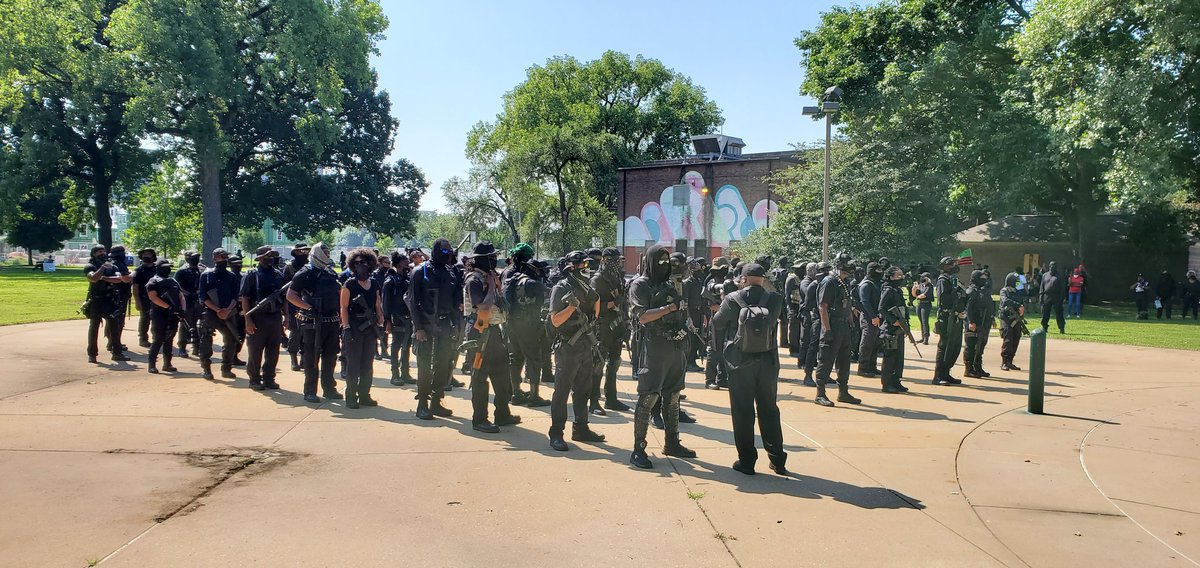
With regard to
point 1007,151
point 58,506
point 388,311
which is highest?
point 1007,151

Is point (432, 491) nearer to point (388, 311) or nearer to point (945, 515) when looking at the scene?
point (945, 515)

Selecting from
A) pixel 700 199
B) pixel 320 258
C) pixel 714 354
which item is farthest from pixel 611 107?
pixel 320 258

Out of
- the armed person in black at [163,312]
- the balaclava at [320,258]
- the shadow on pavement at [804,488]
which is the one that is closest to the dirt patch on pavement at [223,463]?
the balaclava at [320,258]

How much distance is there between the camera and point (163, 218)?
3950 centimetres

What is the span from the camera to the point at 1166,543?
512 centimetres

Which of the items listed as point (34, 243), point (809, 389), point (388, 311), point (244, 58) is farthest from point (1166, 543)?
point (34, 243)

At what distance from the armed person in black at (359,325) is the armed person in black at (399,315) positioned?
0.42 m

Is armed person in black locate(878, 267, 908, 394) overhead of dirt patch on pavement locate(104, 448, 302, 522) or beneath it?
overhead

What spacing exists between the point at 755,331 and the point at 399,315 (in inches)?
205

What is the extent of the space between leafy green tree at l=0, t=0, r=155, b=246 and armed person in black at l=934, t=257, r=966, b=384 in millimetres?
33018

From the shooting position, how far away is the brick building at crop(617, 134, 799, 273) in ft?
142

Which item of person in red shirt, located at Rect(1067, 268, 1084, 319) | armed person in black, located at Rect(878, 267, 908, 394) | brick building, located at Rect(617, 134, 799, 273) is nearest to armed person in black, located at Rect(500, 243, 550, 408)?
armed person in black, located at Rect(878, 267, 908, 394)

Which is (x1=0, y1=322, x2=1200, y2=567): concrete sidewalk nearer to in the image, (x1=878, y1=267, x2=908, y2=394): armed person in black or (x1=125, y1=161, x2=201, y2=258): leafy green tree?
(x1=878, y1=267, x2=908, y2=394): armed person in black

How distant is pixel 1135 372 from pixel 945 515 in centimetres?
1022
